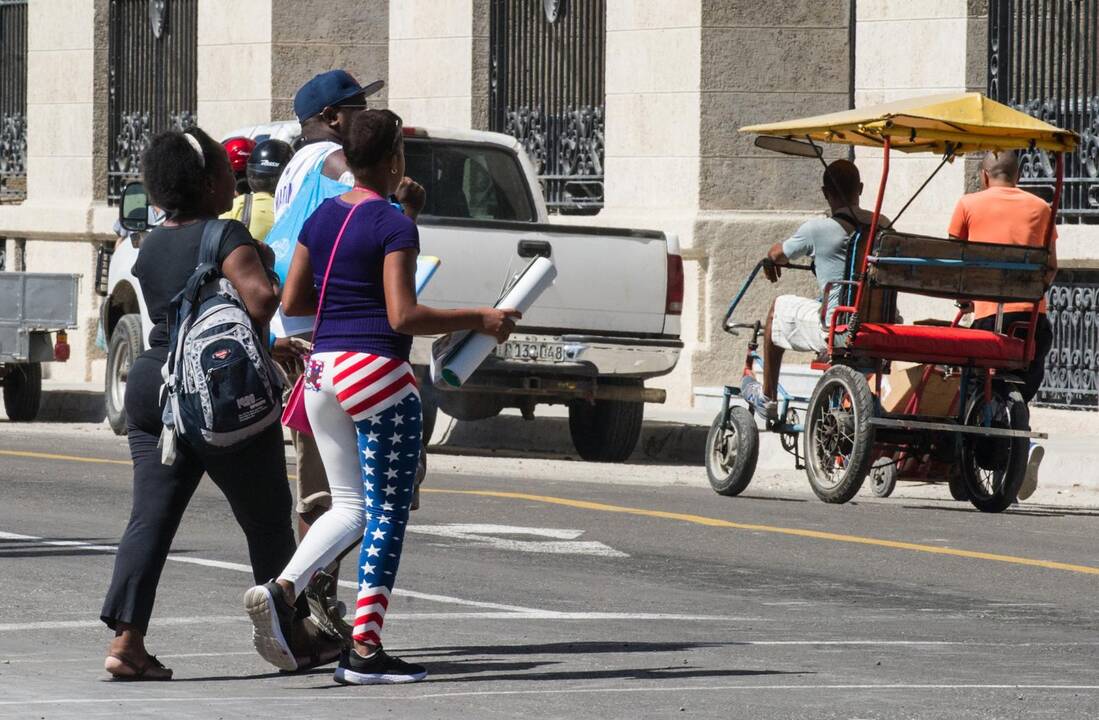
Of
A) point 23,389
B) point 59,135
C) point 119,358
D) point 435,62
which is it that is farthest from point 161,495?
point 59,135

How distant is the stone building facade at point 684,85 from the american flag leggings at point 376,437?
12170 millimetres

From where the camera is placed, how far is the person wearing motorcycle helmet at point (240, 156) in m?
14.3

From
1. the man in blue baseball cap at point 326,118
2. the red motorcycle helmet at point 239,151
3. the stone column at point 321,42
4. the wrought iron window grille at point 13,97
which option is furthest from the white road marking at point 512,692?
the wrought iron window grille at point 13,97

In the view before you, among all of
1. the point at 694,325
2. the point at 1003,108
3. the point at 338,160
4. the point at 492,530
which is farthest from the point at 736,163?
the point at 338,160

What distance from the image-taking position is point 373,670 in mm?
7148

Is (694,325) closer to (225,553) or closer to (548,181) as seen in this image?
(548,181)

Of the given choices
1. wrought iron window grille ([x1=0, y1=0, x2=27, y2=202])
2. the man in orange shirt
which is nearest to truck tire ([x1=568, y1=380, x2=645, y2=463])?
the man in orange shirt

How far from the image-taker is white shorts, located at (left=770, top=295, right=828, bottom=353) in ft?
44.5

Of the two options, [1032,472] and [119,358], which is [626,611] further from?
[119,358]

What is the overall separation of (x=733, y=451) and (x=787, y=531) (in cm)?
200

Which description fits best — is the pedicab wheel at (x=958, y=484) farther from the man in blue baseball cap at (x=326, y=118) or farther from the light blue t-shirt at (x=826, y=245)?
the man in blue baseball cap at (x=326, y=118)

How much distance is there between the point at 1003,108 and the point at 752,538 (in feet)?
11.1

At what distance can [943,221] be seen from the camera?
19.5 meters

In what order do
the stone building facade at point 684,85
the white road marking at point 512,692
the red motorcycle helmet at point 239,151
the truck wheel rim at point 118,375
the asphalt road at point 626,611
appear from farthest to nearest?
1. the stone building facade at point 684,85
2. the truck wheel rim at point 118,375
3. the red motorcycle helmet at point 239,151
4. the asphalt road at point 626,611
5. the white road marking at point 512,692
